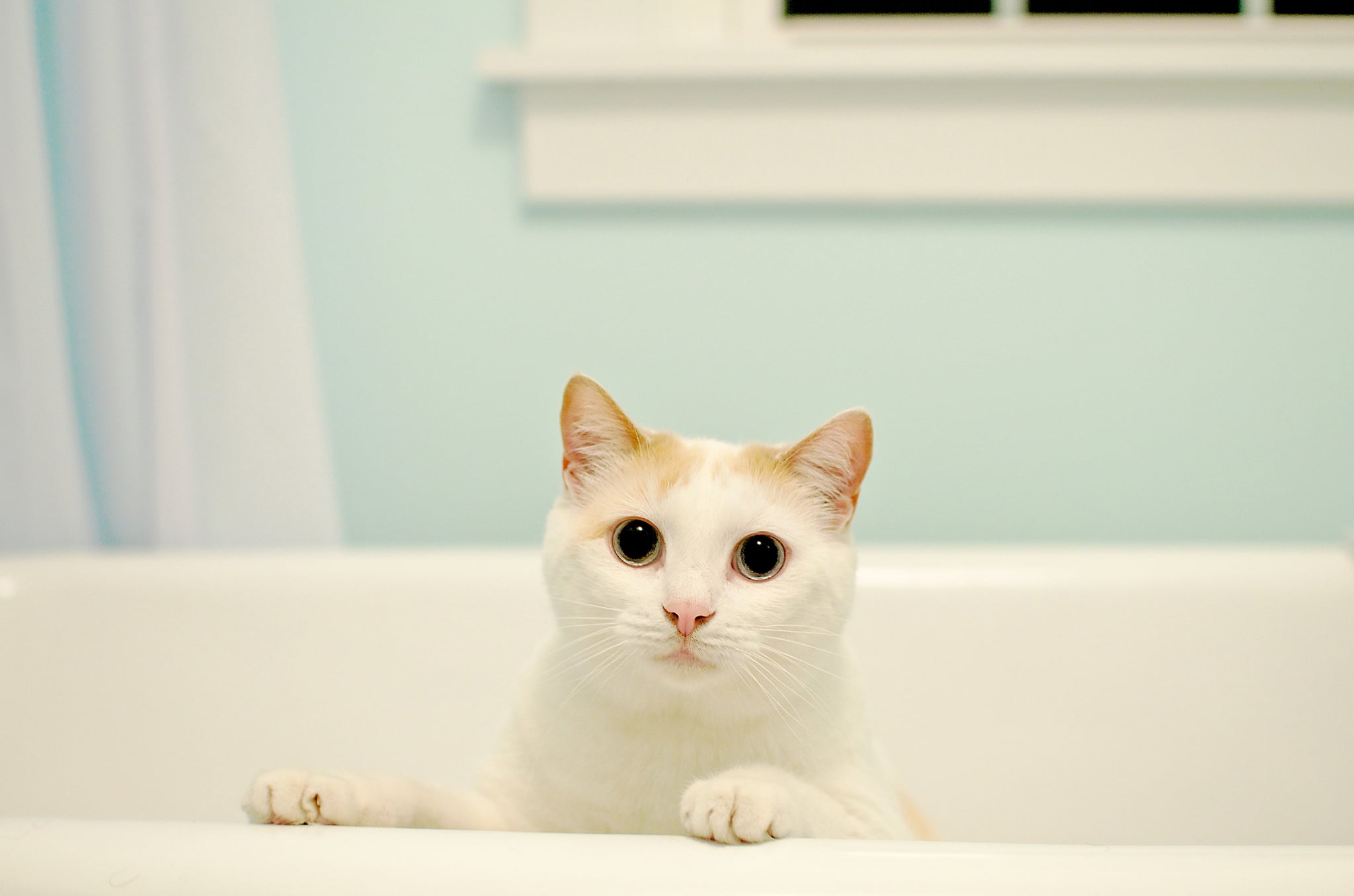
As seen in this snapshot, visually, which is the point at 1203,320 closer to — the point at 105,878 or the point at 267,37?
the point at 267,37

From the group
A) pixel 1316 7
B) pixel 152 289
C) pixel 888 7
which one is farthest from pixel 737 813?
pixel 1316 7

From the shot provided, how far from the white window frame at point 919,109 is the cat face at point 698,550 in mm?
775

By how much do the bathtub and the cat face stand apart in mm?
506

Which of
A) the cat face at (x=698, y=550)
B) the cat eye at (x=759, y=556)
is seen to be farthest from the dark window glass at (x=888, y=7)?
the cat eye at (x=759, y=556)

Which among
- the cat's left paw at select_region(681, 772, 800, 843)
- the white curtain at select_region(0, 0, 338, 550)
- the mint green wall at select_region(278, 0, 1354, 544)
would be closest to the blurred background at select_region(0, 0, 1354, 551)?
the mint green wall at select_region(278, 0, 1354, 544)

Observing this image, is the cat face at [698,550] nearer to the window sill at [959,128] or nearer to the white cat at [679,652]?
the white cat at [679,652]

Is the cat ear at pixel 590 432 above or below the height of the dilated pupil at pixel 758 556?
above

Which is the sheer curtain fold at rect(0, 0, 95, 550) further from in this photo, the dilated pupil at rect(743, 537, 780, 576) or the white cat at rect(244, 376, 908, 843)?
the dilated pupil at rect(743, 537, 780, 576)

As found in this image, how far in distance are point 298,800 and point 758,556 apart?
0.34 meters

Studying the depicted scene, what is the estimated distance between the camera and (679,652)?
0.62m

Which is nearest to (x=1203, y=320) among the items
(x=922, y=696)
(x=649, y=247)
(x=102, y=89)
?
(x=922, y=696)

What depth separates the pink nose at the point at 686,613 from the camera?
1.99 feet

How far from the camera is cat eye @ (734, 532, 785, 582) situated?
672 mm

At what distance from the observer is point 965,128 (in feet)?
4.52
